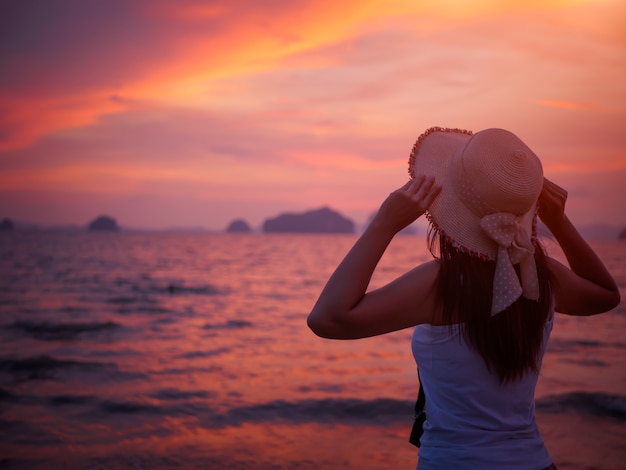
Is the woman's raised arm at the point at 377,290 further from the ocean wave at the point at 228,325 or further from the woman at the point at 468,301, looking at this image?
the ocean wave at the point at 228,325

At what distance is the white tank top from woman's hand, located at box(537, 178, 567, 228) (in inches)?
33.5

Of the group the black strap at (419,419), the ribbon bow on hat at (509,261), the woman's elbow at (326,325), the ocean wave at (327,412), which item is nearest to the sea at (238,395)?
the ocean wave at (327,412)

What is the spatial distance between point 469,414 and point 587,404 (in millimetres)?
7108

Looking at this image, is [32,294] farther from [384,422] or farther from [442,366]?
[442,366]

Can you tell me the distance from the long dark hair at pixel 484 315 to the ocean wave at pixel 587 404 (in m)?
6.51

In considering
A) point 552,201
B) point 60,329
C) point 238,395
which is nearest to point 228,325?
point 60,329

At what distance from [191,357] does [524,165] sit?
9622mm

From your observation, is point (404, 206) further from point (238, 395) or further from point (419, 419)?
point (238, 395)

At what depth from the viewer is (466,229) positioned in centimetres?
185

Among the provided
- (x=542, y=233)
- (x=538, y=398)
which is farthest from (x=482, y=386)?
(x=538, y=398)

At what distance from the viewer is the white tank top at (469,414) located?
1812 mm

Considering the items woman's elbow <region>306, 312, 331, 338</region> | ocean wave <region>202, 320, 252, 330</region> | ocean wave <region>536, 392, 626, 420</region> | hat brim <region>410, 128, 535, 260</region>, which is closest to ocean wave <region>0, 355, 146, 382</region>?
ocean wave <region>202, 320, 252, 330</region>

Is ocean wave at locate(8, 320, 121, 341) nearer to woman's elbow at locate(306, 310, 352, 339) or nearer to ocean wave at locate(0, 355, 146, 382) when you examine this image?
ocean wave at locate(0, 355, 146, 382)

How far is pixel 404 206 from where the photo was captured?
1788 mm
